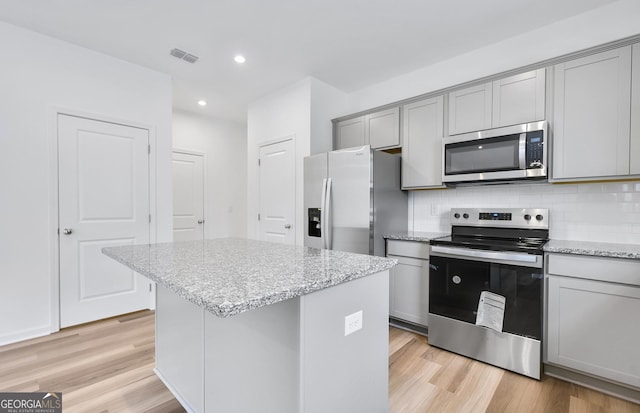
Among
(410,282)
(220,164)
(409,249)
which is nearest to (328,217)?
(409,249)

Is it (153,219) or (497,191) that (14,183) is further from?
(497,191)

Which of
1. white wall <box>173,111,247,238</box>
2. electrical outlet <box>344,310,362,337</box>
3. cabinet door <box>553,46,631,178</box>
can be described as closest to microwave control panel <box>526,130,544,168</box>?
cabinet door <box>553,46,631,178</box>

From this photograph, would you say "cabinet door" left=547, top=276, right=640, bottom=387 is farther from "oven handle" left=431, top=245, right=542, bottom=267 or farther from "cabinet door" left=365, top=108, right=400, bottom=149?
"cabinet door" left=365, top=108, right=400, bottom=149

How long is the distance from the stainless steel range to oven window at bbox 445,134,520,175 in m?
0.41

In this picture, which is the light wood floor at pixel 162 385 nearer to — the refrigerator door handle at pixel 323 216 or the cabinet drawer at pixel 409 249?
the cabinet drawer at pixel 409 249

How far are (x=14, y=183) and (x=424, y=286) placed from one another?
3660 mm

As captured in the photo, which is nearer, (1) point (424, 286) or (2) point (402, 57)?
(1) point (424, 286)

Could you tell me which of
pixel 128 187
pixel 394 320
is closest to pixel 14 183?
pixel 128 187

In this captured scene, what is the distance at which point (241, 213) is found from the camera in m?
5.61

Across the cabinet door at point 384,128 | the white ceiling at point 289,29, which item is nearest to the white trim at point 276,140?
the white ceiling at point 289,29

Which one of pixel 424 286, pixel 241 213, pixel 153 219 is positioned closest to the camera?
pixel 424 286

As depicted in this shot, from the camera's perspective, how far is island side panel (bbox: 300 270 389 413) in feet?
3.37

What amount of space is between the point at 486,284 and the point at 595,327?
627 mm

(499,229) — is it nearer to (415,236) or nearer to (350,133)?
(415,236)
